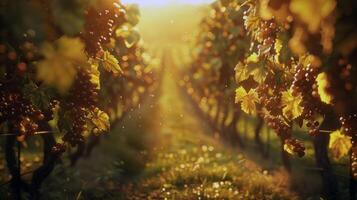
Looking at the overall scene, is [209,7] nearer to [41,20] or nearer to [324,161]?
[324,161]

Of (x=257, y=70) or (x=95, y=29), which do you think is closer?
(x=95, y=29)

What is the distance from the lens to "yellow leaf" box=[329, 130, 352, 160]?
3512 mm

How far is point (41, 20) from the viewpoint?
9.02 ft

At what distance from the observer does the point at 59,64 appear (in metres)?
2.64

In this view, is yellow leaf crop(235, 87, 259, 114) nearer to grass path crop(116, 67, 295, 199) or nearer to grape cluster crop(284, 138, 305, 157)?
grape cluster crop(284, 138, 305, 157)

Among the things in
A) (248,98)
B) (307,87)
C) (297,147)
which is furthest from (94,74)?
(297,147)

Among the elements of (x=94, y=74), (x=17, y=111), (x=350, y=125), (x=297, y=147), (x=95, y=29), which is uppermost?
(x=95, y=29)

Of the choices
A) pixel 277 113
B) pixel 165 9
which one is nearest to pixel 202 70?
pixel 277 113

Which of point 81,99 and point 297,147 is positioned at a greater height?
point 81,99

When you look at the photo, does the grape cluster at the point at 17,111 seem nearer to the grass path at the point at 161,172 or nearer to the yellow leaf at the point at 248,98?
the yellow leaf at the point at 248,98

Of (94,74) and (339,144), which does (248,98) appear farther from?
(94,74)

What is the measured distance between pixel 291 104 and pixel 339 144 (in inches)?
34.8

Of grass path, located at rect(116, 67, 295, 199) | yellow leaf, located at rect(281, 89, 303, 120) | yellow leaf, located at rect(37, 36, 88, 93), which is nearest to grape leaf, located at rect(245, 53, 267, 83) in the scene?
yellow leaf, located at rect(281, 89, 303, 120)

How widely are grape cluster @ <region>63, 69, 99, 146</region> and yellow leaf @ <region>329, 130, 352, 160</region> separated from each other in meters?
2.02
